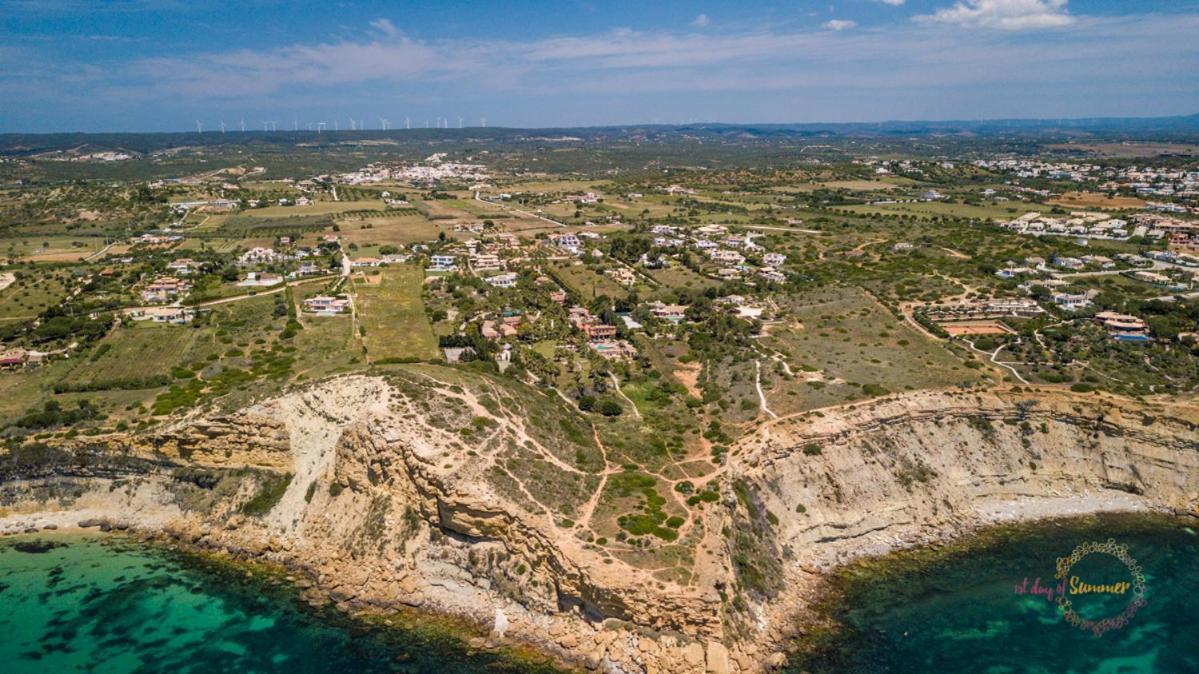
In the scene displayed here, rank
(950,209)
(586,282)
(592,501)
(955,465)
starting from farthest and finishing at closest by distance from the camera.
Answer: (950,209), (586,282), (955,465), (592,501)

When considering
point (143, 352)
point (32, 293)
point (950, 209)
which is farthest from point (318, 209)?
point (950, 209)

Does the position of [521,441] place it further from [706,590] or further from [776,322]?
[776,322]

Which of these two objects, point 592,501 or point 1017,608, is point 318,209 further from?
point 1017,608

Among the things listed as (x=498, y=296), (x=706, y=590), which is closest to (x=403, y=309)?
(x=498, y=296)

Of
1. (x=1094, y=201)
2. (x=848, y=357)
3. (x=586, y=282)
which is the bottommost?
(x=848, y=357)

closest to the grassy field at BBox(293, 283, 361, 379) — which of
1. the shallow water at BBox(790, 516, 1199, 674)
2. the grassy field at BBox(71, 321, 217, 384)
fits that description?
the grassy field at BBox(71, 321, 217, 384)
